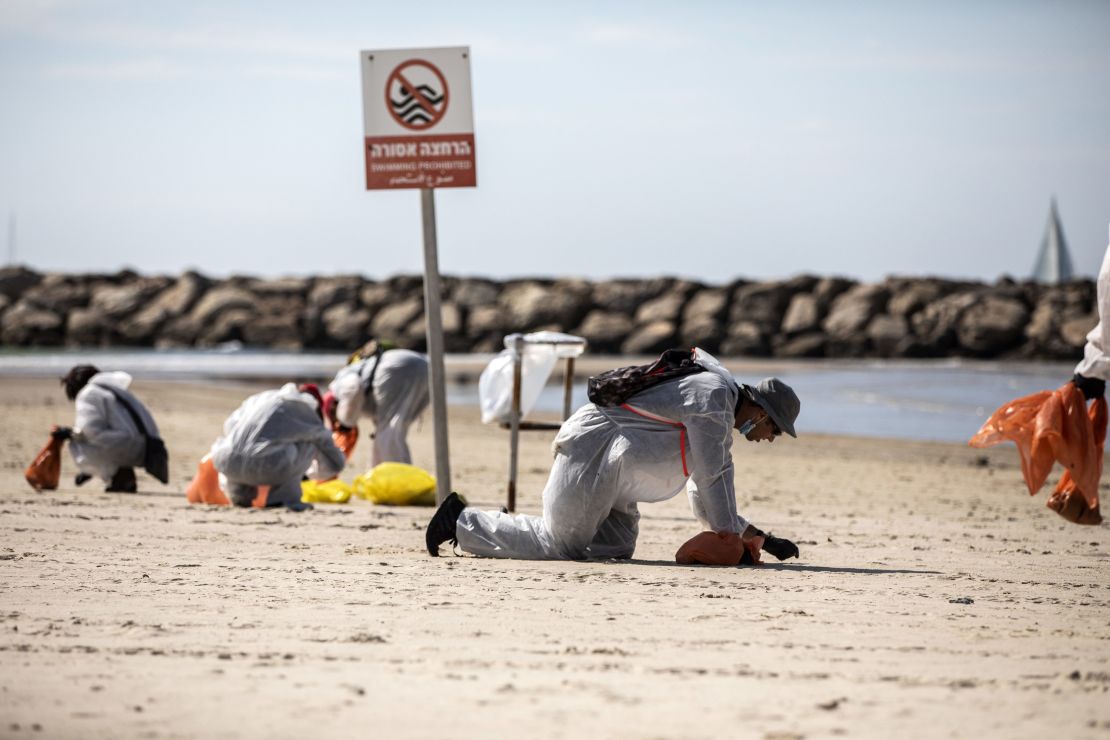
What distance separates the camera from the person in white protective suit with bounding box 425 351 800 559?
5855 mm

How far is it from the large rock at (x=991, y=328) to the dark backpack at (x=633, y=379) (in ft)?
121

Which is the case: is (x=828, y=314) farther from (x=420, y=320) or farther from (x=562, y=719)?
(x=562, y=719)

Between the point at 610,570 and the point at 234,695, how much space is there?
260 centimetres

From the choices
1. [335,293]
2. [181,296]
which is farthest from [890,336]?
[181,296]

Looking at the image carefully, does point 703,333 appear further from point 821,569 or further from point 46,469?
point 821,569

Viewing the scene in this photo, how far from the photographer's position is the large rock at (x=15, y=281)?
5422cm

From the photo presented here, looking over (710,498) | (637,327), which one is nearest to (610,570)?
(710,498)

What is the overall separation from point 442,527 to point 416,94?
3.06 metres

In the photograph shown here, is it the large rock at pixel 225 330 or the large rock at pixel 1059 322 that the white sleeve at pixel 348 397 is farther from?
the large rock at pixel 225 330

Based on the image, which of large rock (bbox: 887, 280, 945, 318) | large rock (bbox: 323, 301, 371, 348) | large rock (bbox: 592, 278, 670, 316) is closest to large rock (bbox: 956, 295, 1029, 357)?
large rock (bbox: 887, 280, 945, 318)

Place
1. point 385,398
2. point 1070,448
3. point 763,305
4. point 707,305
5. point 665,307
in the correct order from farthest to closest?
1. point 665,307
2. point 707,305
3. point 763,305
4. point 385,398
5. point 1070,448

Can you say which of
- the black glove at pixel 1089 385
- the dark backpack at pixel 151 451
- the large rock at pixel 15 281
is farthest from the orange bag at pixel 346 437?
the large rock at pixel 15 281

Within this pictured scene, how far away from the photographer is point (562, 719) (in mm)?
3467

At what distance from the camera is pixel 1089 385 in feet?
24.8
